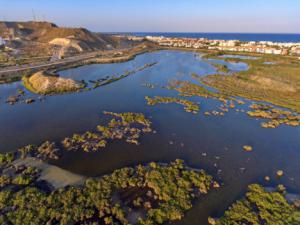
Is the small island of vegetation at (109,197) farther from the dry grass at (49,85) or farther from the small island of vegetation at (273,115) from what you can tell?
the dry grass at (49,85)

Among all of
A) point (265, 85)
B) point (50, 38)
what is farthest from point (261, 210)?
point (50, 38)

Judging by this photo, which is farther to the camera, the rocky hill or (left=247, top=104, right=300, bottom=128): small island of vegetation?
the rocky hill

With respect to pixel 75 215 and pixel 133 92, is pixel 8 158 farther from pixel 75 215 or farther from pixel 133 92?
pixel 133 92

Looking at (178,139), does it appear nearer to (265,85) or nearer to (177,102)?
(177,102)

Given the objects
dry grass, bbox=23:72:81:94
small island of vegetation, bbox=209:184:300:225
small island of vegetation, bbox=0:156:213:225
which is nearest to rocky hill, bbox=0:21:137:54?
dry grass, bbox=23:72:81:94

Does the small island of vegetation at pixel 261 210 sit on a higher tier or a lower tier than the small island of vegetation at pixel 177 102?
lower

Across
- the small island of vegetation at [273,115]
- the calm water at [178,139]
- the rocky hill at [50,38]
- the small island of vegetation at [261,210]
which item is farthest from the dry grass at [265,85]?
the rocky hill at [50,38]

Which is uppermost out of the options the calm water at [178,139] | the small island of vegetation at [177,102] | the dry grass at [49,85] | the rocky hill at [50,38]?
the rocky hill at [50,38]

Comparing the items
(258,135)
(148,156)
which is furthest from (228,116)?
(148,156)

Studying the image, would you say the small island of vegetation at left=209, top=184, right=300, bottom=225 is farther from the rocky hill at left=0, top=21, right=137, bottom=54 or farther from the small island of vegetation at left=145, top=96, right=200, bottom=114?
the rocky hill at left=0, top=21, right=137, bottom=54
